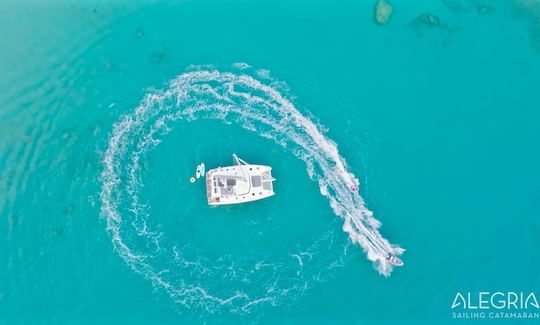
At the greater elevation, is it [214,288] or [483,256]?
A: [483,256]

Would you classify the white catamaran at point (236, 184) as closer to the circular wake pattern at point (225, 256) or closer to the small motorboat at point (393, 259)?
the circular wake pattern at point (225, 256)

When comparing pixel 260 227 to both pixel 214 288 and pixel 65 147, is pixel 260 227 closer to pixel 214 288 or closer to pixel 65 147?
pixel 214 288

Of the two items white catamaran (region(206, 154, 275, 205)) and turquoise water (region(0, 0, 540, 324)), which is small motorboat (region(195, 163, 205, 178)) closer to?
white catamaran (region(206, 154, 275, 205))

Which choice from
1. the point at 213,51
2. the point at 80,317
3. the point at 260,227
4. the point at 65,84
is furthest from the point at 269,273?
the point at 65,84

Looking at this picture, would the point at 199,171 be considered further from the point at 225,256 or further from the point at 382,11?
the point at 382,11

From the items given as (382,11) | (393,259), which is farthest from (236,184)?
(382,11)

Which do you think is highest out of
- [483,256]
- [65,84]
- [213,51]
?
[213,51]

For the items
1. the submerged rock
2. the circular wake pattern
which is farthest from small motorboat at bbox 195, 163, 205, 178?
the submerged rock
